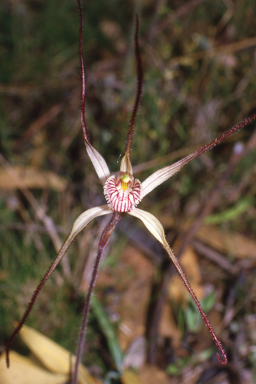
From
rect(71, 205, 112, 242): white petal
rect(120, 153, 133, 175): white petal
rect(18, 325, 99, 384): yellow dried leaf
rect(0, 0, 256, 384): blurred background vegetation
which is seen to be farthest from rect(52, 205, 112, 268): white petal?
rect(0, 0, 256, 384): blurred background vegetation

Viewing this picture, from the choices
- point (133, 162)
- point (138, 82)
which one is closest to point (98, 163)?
point (138, 82)

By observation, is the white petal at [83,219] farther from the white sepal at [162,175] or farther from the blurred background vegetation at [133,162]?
the blurred background vegetation at [133,162]

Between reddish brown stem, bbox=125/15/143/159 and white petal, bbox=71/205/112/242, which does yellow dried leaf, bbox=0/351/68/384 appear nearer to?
white petal, bbox=71/205/112/242

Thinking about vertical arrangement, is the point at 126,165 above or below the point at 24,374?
A: above

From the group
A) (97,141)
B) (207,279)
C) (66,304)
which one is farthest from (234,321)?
(97,141)

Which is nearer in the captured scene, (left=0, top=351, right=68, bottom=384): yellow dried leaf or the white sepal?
the white sepal

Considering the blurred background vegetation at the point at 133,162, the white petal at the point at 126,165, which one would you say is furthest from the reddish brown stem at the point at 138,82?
the blurred background vegetation at the point at 133,162

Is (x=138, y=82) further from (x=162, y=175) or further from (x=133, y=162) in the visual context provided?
(x=133, y=162)
